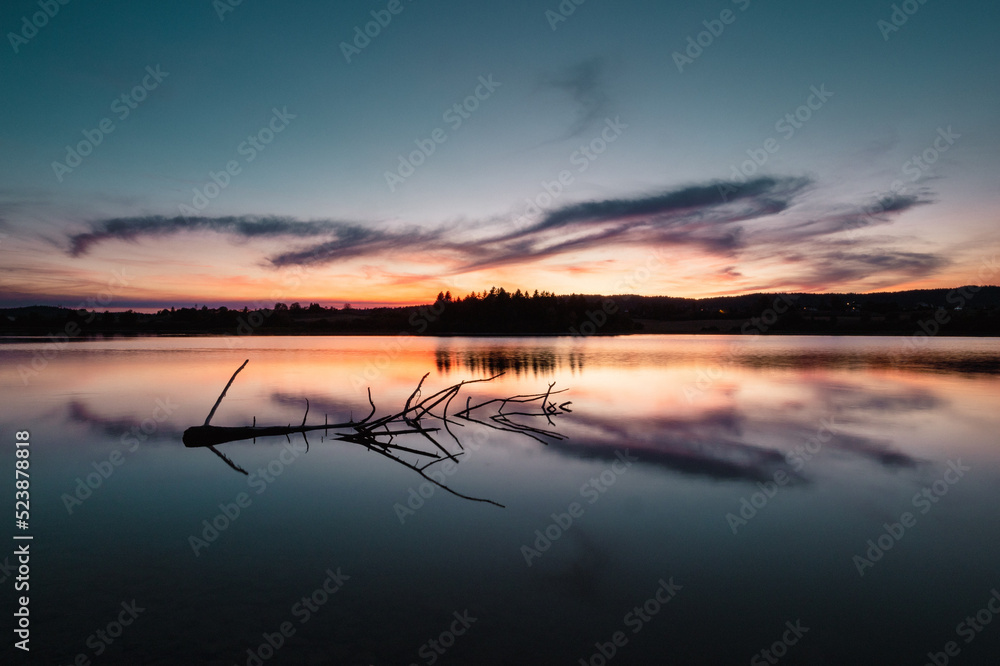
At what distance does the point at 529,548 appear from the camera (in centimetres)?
507

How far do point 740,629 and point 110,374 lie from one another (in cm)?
2610

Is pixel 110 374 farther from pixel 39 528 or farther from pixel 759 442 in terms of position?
pixel 759 442

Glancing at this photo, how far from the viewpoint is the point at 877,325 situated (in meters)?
80.3
